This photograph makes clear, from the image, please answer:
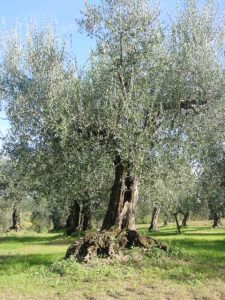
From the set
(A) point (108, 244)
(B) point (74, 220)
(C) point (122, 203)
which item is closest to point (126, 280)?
(A) point (108, 244)

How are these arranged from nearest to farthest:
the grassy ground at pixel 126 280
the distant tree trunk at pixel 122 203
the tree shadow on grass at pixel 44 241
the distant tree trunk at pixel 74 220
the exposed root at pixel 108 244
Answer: the grassy ground at pixel 126 280 → the exposed root at pixel 108 244 → the distant tree trunk at pixel 122 203 → the tree shadow on grass at pixel 44 241 → the distant tree trunk at pixel 74 220

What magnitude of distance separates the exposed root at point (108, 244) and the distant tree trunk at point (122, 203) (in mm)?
3044

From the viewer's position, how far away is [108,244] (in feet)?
49.7

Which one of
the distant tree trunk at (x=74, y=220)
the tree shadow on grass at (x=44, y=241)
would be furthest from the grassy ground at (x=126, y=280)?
the distant tree trunk at (x=74, y=220)

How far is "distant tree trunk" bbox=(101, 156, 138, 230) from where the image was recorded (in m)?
19.2

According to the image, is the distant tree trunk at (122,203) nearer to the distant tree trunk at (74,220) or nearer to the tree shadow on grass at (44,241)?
the tree shadow on grass at (44,241)

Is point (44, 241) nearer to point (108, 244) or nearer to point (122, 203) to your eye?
point (122, 203)

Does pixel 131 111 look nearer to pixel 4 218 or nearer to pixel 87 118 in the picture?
pixel 87 118

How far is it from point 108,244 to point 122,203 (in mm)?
4587

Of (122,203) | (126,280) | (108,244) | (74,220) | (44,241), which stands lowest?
(126,280)

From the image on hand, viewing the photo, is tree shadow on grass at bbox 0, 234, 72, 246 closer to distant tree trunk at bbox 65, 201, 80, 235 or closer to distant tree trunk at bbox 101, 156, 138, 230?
distant tree trunk at bbox 65, 201, 80, 235

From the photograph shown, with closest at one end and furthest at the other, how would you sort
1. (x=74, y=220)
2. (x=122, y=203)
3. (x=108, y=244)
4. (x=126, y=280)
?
(x=126, y=280)
(x=108, y=244)
(x=122, y=203)
(x=74, y=220)

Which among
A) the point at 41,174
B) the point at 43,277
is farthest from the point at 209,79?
the point at 43,277

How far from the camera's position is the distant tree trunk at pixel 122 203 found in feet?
62.9
